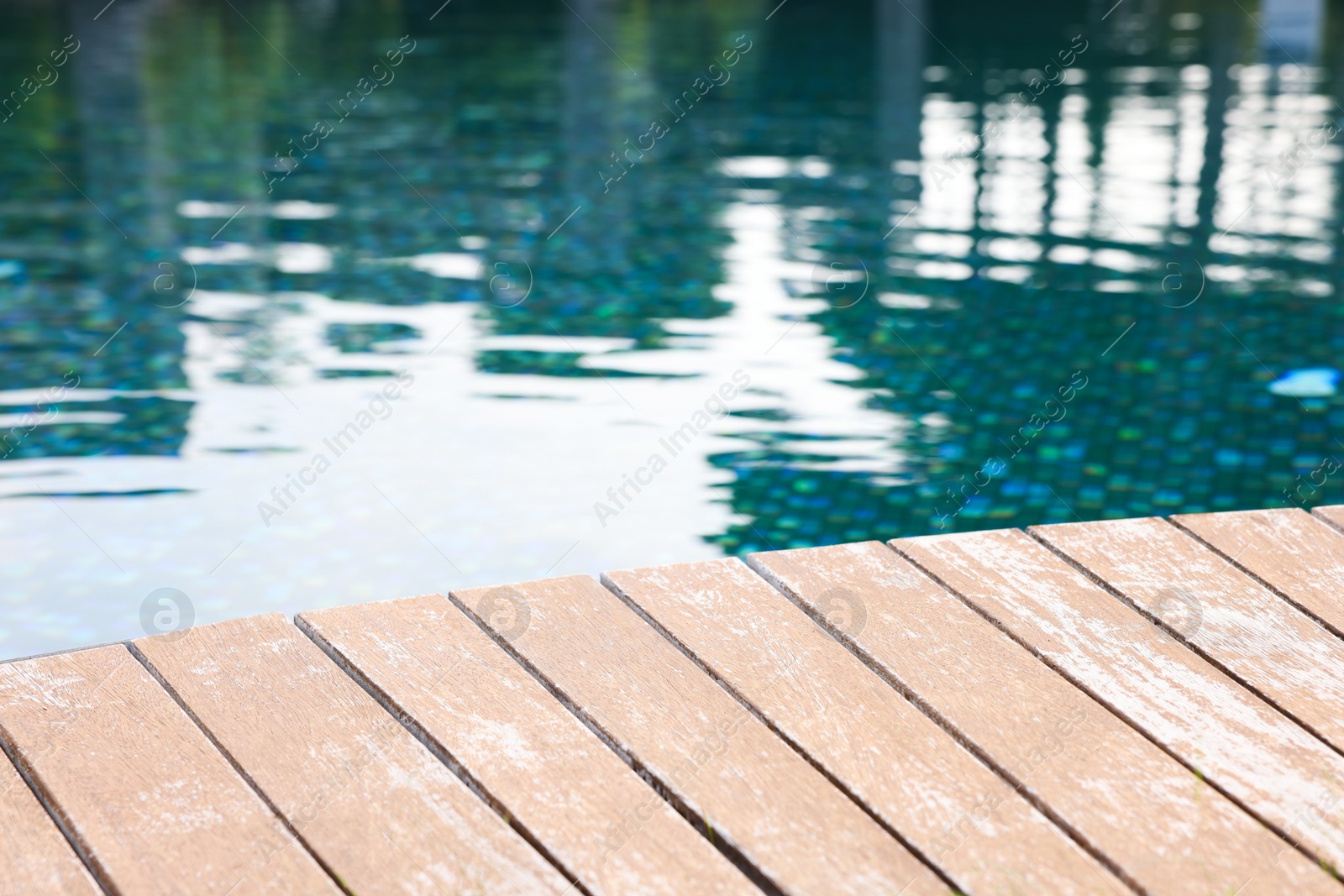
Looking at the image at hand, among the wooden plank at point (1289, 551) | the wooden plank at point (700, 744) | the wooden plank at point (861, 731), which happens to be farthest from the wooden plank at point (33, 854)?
the wooden plank at point (1289, 551)

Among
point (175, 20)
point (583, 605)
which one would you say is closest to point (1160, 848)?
point (583, 605)

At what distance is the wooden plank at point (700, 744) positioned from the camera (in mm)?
1595

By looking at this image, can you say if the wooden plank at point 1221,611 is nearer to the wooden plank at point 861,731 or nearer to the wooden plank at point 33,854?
the wooden plank at point 861,731

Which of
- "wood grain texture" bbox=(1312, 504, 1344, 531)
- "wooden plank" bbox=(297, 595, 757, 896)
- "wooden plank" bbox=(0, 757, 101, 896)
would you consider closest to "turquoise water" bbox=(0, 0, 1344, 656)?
"wood grain texture" bbox=(1312, 504, 1344, 531)

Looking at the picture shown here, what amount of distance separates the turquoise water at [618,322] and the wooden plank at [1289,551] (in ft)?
3.97

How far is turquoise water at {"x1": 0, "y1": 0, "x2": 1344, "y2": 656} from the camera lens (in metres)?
3.73

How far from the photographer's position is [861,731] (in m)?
1.85

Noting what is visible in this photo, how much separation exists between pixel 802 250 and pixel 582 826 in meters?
4.75

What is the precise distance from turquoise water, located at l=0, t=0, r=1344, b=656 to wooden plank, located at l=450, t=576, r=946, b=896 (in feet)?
4.50

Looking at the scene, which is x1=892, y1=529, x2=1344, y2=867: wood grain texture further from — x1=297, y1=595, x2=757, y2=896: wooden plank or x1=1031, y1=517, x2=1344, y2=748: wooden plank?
x1=297, y1=595, x2=757, y2=896: wooden plank

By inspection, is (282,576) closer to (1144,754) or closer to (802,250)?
(1144,754)

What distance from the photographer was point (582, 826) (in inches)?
65.3

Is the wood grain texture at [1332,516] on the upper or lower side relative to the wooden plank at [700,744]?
lower

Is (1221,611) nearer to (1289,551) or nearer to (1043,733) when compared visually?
(1289,551)
